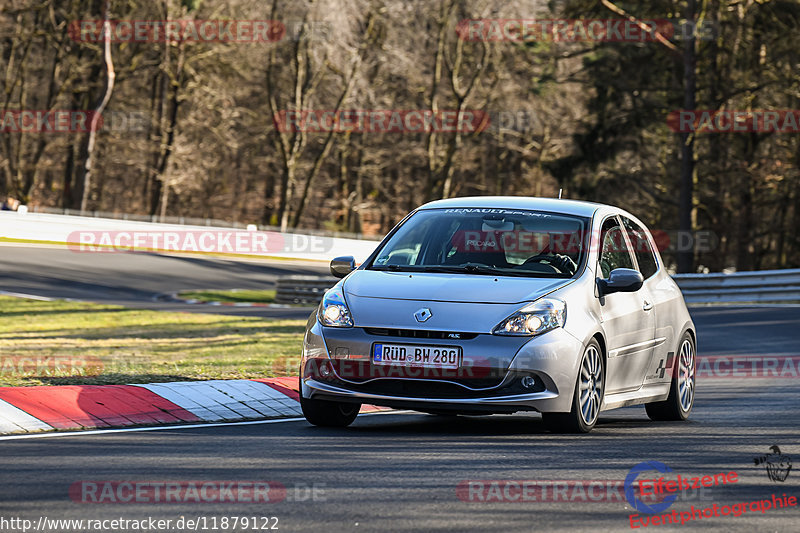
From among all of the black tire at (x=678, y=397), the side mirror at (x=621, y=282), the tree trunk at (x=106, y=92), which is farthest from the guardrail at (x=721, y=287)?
the tree trunk at (x=106, y=92)

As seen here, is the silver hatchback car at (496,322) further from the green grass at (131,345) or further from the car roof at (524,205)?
the green grass at (131,345)

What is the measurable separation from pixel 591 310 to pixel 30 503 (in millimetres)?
4362

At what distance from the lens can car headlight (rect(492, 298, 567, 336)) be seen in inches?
316

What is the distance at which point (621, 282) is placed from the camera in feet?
28.9

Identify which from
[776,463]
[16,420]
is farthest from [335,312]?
[776,463]

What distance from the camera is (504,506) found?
226 inches

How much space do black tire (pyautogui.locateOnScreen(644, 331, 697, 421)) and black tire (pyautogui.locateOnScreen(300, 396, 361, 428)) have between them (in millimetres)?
2725

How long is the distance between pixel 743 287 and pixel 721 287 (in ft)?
1.93

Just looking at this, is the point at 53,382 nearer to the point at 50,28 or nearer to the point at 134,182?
the point at 50,28

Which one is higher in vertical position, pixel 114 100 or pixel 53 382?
pixel 114 100

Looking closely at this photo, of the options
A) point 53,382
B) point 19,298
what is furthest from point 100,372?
point 19,298

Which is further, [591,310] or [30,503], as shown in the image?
[591,310]

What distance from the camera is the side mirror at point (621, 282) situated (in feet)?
28.8

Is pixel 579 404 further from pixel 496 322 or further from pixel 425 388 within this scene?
pixel 425 388
